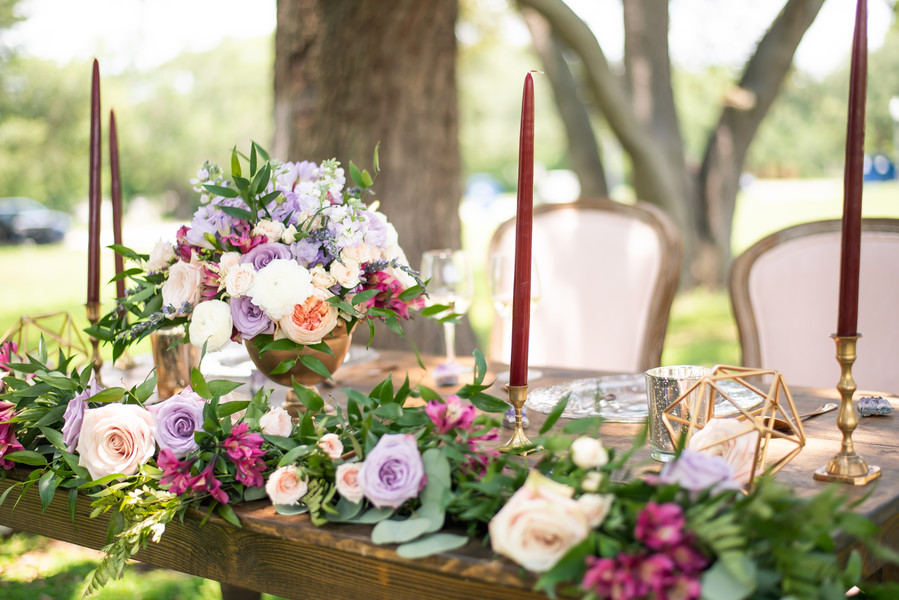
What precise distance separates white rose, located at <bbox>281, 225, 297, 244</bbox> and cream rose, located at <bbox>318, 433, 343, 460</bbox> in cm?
39

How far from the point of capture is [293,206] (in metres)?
1.26

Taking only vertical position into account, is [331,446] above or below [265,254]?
below

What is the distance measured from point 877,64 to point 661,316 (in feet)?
24.9

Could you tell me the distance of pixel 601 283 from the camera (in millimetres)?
2297

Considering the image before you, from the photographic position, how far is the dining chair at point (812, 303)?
6.06ft

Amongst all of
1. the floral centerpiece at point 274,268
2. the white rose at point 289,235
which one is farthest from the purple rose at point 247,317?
the white rose at point 289,235

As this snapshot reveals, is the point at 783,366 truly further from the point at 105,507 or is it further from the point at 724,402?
the point at 105,507

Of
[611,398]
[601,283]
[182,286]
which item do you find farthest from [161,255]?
[601,283]

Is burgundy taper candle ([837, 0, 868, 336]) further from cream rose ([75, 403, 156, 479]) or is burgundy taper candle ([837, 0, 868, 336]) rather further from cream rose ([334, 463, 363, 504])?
cream rose ([75, 403, 156, 479])

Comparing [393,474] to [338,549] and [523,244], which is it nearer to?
[338,549]

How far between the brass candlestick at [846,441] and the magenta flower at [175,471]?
→ 0.72 m

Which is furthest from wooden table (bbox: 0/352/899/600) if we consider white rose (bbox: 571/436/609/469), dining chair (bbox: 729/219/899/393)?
dining chair (bbox: 729/219/899/393)

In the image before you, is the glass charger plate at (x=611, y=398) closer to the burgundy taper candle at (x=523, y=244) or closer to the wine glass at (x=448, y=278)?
the wine glass at (x=448, y=278)

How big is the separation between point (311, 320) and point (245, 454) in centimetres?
27
